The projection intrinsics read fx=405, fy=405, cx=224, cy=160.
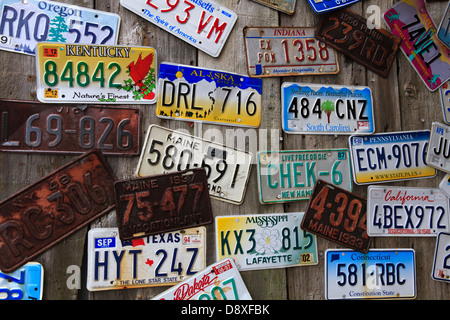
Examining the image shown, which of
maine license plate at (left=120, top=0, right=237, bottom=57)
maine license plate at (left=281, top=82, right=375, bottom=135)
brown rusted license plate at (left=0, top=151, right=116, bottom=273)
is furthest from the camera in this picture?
maine license plate at (left=281, top=82, right=375, bottom=135)

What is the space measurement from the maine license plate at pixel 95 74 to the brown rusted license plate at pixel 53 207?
21cm

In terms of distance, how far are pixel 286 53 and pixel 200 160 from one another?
517mm

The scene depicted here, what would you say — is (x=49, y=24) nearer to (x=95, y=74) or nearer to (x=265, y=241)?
(x=95, y=74)

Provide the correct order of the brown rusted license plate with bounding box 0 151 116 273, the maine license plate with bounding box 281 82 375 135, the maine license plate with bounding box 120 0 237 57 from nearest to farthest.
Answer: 1. the brown rusted license plate with bounding box 0 151 116 273
2. the maine license plate with bounding box 120 0 237 57
3. the maine license plate with bounding box 281 82 375 135

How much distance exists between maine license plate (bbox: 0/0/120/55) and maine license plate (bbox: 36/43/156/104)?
3 centimetres

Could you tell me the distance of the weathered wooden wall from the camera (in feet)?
4.40

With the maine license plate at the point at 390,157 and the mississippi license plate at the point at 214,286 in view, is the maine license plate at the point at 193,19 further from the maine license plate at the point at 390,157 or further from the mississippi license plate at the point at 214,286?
the mississippi license plate at the point at 214,286

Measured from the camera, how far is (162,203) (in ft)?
4.63

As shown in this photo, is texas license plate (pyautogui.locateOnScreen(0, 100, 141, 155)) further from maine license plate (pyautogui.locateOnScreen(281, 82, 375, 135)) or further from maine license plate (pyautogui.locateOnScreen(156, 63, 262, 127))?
maine license plate (pyautogui.locateOnScreen(281, 82, 375, 135))

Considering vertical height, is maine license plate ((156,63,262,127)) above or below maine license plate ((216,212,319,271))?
above

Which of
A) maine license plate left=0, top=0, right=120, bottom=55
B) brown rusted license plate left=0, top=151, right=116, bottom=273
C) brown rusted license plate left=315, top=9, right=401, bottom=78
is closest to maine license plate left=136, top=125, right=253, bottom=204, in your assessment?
brown rusted license plate left=0, top=151, right=116, bottom=273

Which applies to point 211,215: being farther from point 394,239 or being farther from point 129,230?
point 394,239
